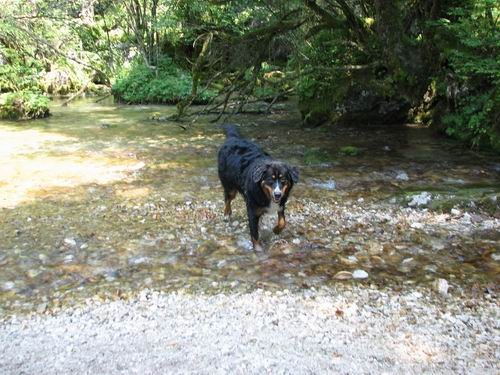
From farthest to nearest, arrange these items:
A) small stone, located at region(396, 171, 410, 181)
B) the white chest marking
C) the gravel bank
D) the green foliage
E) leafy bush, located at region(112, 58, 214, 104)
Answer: leafy bush, located at region(112, 58, 214, 104) → small stone, located at region(396, 171, 410, 181) → the green foliage → the white chest marking → the gravel bank

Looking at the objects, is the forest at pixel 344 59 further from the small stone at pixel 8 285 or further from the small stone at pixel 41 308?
the small stone at pixel 8 285

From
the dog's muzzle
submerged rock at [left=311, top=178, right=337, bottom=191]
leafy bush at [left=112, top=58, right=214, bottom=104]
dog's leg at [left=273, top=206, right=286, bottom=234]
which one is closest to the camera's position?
the dog's muzzle

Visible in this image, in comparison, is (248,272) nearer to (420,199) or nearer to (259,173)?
(259,173)

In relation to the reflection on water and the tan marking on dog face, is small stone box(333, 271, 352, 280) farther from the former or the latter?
the tan marking on dog face

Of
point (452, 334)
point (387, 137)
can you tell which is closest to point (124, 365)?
point (452, 334)

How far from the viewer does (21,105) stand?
1794 centimetres

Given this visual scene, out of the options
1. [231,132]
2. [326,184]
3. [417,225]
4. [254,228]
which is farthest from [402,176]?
[254,228]

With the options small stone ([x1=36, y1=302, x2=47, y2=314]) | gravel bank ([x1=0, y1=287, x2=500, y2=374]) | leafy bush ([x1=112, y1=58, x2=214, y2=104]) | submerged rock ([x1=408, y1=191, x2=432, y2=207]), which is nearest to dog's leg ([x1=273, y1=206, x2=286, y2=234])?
gravel bank ([x1=0, y1=287, x2=500, y2=374])

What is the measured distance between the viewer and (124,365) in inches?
149

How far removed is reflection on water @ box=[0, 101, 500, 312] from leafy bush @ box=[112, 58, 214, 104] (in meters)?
12.0

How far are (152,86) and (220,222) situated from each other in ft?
63.0

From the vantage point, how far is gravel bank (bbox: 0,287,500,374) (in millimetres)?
3756

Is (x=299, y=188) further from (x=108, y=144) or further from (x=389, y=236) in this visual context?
(x=108, y=144)

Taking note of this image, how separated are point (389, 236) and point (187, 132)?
31.6 feet
